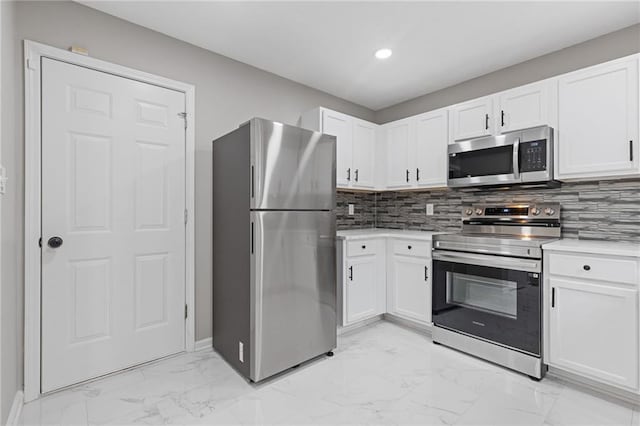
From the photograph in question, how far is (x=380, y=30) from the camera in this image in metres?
2.38

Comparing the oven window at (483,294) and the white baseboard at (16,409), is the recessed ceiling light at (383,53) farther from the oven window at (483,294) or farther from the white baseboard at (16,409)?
the white baseboard at (16,409)

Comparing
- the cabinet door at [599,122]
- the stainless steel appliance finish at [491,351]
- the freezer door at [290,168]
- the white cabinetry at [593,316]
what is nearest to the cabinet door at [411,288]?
the stainless steel appliance finish at [491,351]

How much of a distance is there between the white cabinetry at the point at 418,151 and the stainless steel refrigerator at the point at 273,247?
1224mm

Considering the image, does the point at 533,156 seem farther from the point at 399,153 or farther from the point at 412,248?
the point at 399,153

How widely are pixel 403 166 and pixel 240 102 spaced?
1.83 m

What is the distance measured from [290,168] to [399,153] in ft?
5.66

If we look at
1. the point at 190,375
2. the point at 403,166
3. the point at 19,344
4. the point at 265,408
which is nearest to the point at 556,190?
the point at 403,166

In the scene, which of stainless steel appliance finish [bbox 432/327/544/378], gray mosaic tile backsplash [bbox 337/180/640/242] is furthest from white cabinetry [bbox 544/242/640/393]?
gray mosaic tile backsplash [bbox 337/180/640/242]

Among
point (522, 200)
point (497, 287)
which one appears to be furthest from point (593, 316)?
point (522, 200)

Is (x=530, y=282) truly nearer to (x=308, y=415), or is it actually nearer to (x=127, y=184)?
(x=308, y=415)

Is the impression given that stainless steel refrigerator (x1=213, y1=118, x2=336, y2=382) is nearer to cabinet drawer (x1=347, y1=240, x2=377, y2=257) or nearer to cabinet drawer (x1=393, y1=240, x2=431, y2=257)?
cabinet drawer (x1=347, y1=240, x2=377, y2=257)

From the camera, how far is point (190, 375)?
2.26 metres

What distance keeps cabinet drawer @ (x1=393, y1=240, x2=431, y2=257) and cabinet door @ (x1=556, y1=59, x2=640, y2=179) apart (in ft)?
3.86

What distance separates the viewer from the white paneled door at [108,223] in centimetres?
203
